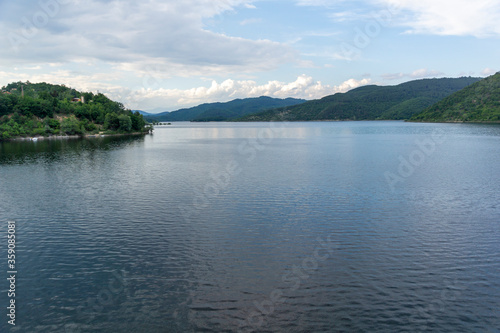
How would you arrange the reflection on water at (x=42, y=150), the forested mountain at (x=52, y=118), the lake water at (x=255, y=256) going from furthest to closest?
1. the forested mountain at (x=52, y=118)
2. the reflection on water at (x=42, y=150)
3. the lake water at (x=255, y=256)

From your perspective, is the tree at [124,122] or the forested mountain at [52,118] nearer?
the forested mountain at [52,118]

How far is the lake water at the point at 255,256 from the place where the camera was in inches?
585

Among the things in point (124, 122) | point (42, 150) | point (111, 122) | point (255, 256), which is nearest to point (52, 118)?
point (111, 122)

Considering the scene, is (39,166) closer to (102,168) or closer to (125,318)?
(102,168)

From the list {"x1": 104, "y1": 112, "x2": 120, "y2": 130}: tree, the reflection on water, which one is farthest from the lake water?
{"x1": 104, "y1": 112, "x2": 120, "y2": 130}: tree

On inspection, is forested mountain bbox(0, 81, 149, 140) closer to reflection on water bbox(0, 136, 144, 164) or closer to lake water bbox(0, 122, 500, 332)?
reflection on water bbox(0, 136, 144, 164)

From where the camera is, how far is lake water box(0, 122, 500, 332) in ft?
48.8

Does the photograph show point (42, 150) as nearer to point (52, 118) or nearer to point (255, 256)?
point (52, 118)

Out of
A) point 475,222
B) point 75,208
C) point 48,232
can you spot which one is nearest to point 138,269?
point 48,232

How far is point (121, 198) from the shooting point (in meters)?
35.6

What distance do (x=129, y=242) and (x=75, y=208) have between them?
1230 centimetres

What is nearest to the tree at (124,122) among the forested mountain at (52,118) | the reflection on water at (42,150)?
the forested mountain at (52,118)

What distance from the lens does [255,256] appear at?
21.0 m

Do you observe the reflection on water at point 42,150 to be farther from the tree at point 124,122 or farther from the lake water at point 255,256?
the tree at point 124,122
